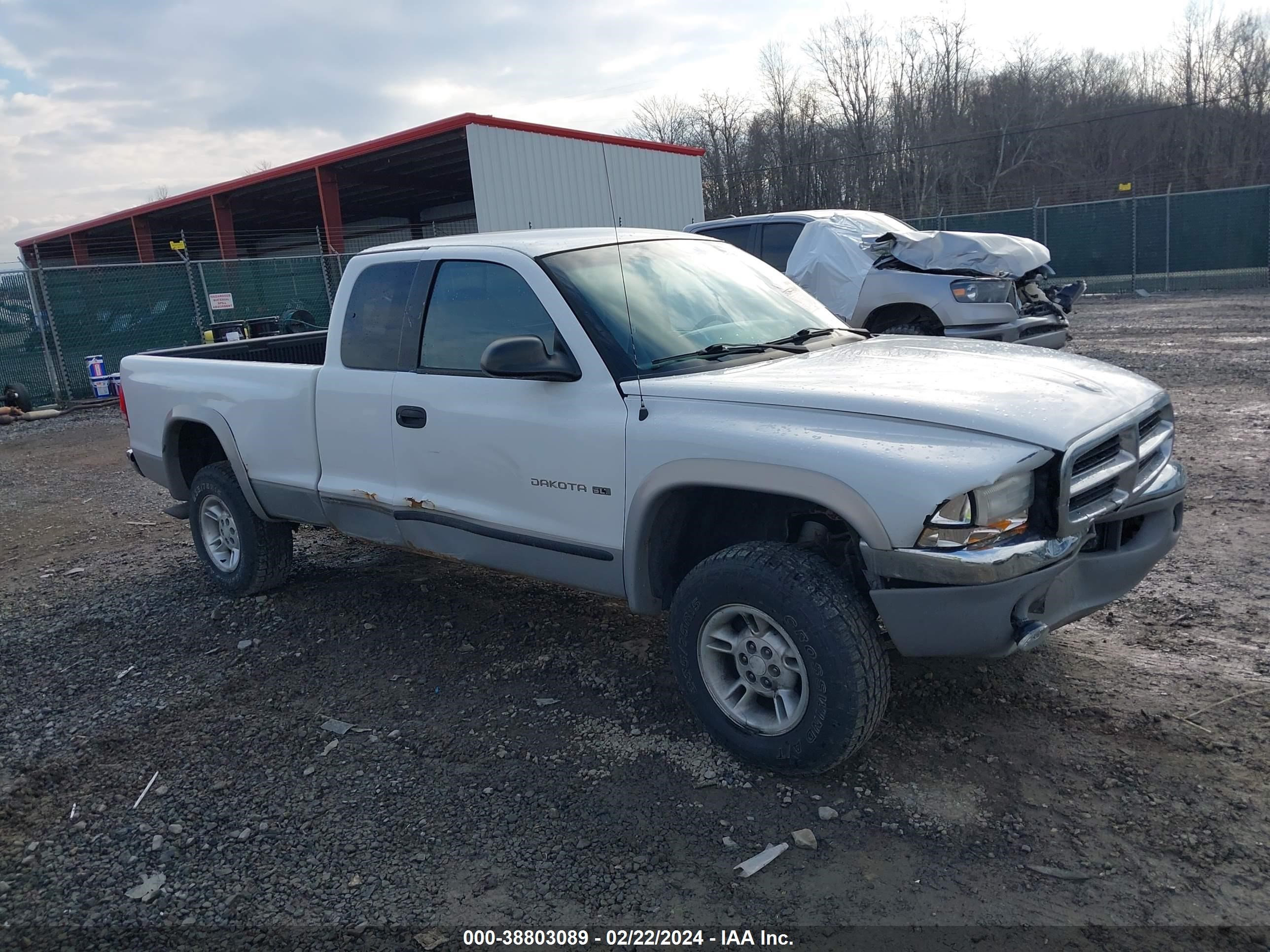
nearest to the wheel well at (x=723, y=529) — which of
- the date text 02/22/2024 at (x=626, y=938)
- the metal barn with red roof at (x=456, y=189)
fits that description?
the date text 02/22/2024 at (x=626, y=938)

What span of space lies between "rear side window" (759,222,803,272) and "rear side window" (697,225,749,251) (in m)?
0.25

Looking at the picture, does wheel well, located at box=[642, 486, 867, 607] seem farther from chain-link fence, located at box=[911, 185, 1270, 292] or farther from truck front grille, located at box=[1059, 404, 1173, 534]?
chain-link fence, located at box=[911, 185, 1270, 292]

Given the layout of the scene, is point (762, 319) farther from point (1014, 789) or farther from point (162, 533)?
point (162, 533)

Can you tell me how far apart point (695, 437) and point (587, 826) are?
4.44 ft

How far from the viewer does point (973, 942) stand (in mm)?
2471

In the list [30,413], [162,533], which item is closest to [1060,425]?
[162,533]

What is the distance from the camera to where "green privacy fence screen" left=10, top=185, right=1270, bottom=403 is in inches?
627

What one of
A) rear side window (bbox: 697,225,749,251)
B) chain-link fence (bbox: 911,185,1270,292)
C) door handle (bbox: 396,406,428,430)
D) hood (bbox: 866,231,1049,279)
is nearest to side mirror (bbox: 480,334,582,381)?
door handle (bbox: 396,406,428,430)

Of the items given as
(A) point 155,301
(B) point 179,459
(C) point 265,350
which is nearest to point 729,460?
(B) point 179,459

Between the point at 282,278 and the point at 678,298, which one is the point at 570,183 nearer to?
the point at 282,278

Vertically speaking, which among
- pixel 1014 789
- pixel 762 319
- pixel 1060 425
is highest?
pixel 762 319

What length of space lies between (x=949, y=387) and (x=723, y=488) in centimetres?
84

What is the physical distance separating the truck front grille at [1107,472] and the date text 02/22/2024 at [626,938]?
4.98 feet

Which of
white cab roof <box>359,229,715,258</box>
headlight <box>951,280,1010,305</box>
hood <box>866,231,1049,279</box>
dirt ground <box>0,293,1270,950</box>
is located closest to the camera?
dirt ground <box>0,293,1270,950</box>
